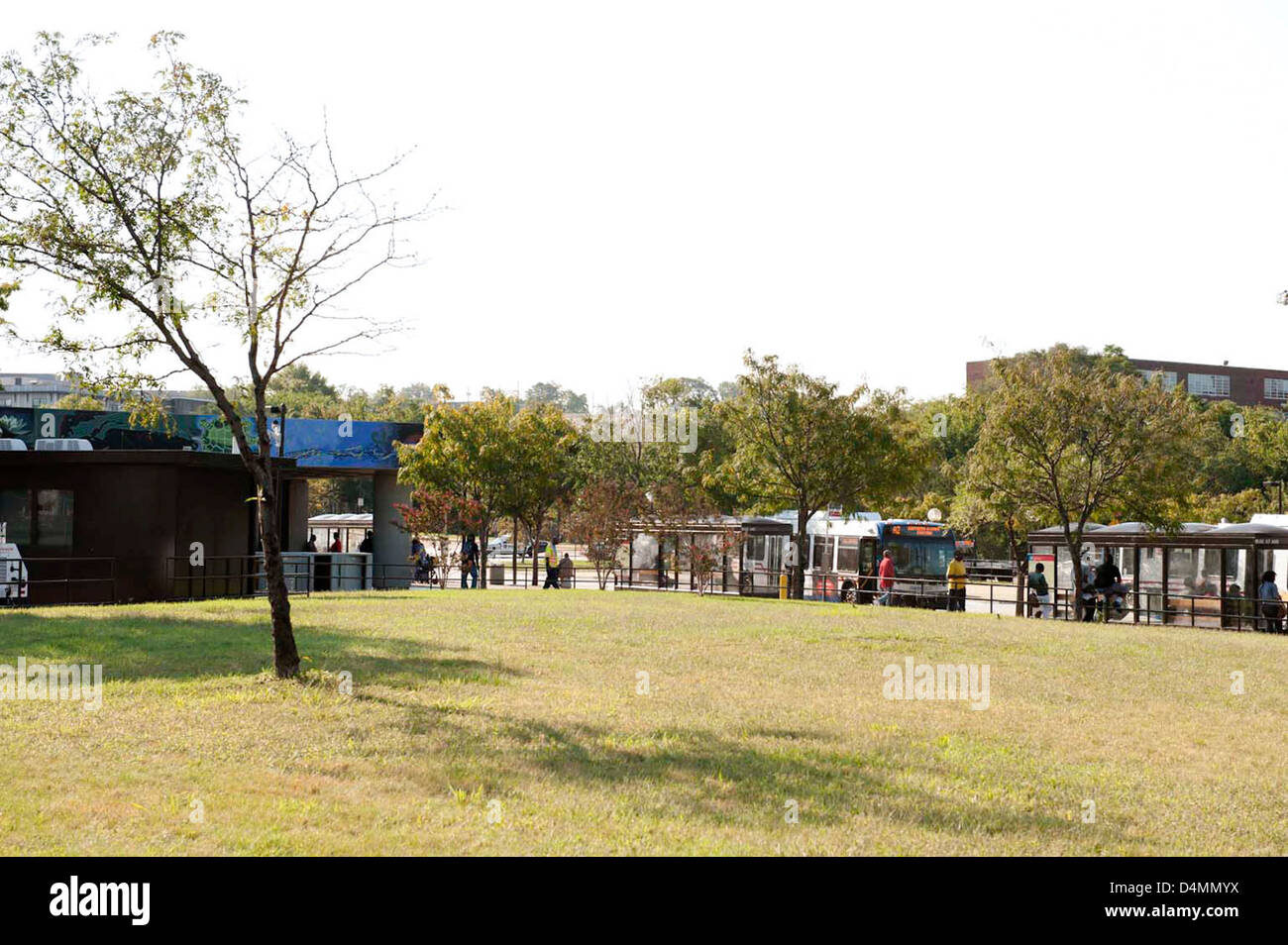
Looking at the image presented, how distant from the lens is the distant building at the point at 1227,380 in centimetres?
10194

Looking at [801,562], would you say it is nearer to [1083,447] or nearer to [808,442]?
[808,442]

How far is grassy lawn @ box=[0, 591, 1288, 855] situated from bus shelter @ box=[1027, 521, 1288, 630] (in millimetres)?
11087

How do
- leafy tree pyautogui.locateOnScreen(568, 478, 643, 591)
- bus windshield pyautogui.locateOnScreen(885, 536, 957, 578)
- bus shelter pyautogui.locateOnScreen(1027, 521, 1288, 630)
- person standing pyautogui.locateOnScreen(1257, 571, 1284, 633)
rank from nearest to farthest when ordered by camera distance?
person standing pyautogui.locateOnScreen(1257, 571, 1284, 633)
bus shelter pyautogui.locateOnScreen(1027, 521, 1288, 630)
bus windshield pyautogui.locateOnScreen(885, 536, 957, 578)
leafy tree pyautogui.locateOnScreen(568, 478, 643, 591)

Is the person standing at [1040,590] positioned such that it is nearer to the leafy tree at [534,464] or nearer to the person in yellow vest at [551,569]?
the person in yellow vest at [551,569]

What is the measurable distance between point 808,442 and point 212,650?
26.4 meters

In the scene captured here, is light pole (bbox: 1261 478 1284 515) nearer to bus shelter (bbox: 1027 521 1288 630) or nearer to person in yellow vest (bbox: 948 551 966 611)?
bus shelter (bbox: 1027 521 1288 630)

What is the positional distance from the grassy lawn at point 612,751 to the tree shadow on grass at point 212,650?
0.09m

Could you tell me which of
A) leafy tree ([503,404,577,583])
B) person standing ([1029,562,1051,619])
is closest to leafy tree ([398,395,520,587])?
leafy tree ([503,404,577,583])

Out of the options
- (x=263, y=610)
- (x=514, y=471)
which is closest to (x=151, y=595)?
(x=263, y=610)

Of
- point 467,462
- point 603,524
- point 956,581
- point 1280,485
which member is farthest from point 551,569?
point 1280,485

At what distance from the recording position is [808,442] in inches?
1586

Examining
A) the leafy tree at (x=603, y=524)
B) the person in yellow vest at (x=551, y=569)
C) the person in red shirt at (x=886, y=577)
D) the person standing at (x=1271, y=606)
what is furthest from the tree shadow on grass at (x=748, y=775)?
the leafy tree at (x=603, y=524)

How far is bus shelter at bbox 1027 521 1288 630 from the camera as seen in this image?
29766mm
